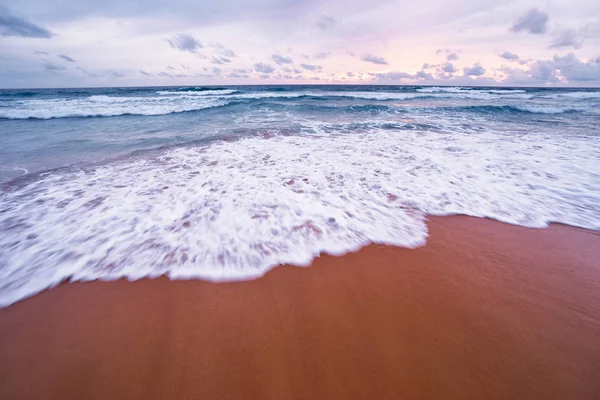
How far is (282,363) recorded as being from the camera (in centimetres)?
170

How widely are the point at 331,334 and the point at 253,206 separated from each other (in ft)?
7.46

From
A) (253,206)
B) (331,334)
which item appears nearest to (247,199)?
(253,206)

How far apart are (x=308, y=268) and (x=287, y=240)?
0.53 m

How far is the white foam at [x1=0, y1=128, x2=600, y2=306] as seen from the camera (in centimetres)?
270

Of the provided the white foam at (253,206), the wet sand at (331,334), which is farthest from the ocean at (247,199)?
the wet sand at (331,334)

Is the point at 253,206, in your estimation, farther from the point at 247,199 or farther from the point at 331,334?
the point at 331,334

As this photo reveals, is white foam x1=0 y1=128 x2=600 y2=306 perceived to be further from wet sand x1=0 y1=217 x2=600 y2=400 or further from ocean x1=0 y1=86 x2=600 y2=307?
wet sand x1=0 y1=217 x2=600 y2=400

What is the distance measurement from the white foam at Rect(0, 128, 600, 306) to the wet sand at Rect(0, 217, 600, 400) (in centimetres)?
32

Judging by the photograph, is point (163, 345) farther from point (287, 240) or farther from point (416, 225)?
point (416, 225)

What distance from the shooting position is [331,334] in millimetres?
1900

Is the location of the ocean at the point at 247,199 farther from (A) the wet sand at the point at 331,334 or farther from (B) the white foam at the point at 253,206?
(A) the wet sand at the point at 331,334

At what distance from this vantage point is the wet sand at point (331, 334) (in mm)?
1581

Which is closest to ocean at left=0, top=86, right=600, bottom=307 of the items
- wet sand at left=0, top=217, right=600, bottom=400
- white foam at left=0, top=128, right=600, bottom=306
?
white foam at left=0, top=128, right=600, bottom=306

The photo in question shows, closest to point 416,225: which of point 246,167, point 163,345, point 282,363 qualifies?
point 282,363
